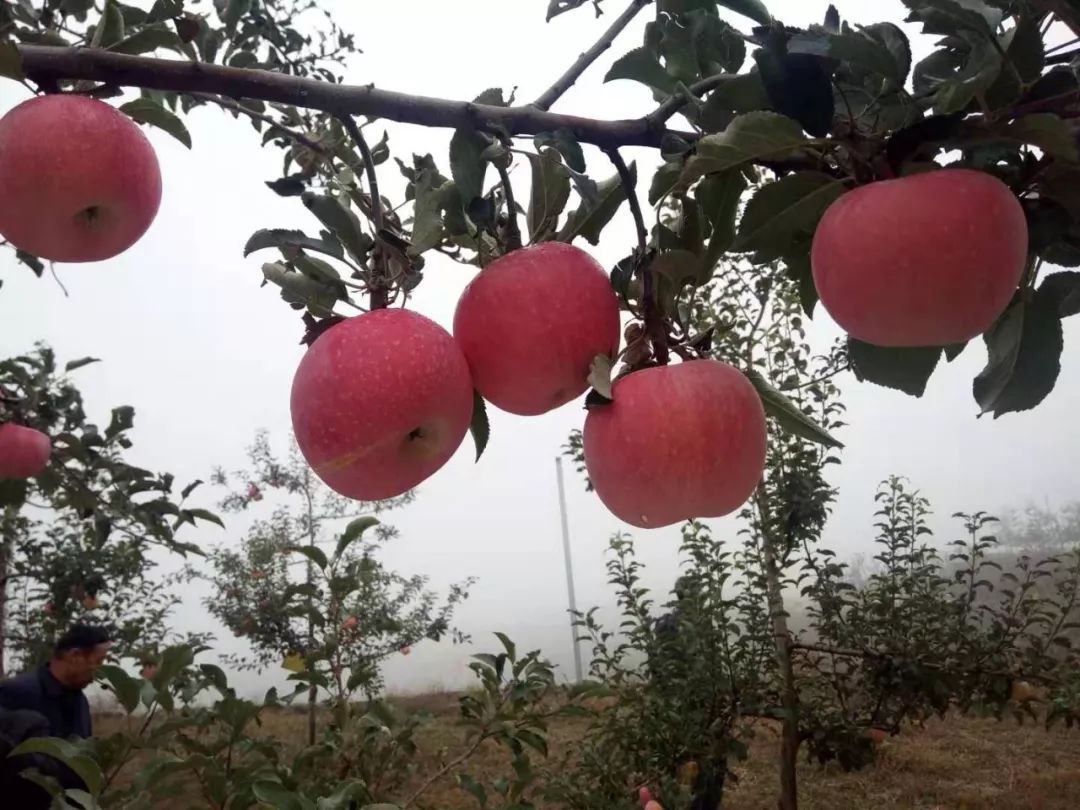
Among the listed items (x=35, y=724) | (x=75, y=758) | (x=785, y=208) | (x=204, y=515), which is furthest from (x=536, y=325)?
(x=35, y=724)

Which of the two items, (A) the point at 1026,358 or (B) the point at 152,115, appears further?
(B) the point at 152,115

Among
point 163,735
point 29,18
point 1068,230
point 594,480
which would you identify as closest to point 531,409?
point 594,480

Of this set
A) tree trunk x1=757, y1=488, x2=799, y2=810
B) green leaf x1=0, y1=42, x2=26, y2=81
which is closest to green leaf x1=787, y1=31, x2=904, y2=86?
green leaf x1=0, y1=42, x2=26, y2=81

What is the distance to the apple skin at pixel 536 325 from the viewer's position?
524 mm

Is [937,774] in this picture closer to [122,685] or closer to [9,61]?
[122,685]

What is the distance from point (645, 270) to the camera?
1.75 ft

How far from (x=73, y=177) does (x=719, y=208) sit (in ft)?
1.67

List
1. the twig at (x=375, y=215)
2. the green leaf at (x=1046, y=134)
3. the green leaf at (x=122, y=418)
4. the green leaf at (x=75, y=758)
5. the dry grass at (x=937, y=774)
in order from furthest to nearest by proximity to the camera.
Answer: the dry grass at (x=937, y=774)
the green leaf at (x=122, y=418)
the green leaf at (x=75, y=758)
the twig at (x=375, y=215)
the green leaf at (x=1046, y=134)

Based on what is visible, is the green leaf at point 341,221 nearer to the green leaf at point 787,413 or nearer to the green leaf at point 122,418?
the green leaf at point 787,413

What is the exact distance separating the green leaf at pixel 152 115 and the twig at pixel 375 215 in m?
0.28

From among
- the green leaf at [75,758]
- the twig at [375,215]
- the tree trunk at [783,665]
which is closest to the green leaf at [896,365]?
the twig at [375,215]

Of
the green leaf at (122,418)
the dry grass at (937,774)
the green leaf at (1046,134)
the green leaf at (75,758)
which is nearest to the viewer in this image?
the green leaf at (1046,134)

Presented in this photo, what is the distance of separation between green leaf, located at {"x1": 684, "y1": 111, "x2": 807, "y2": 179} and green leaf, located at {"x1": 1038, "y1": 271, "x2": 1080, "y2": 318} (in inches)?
10.6

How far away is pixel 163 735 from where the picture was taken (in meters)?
1.09
